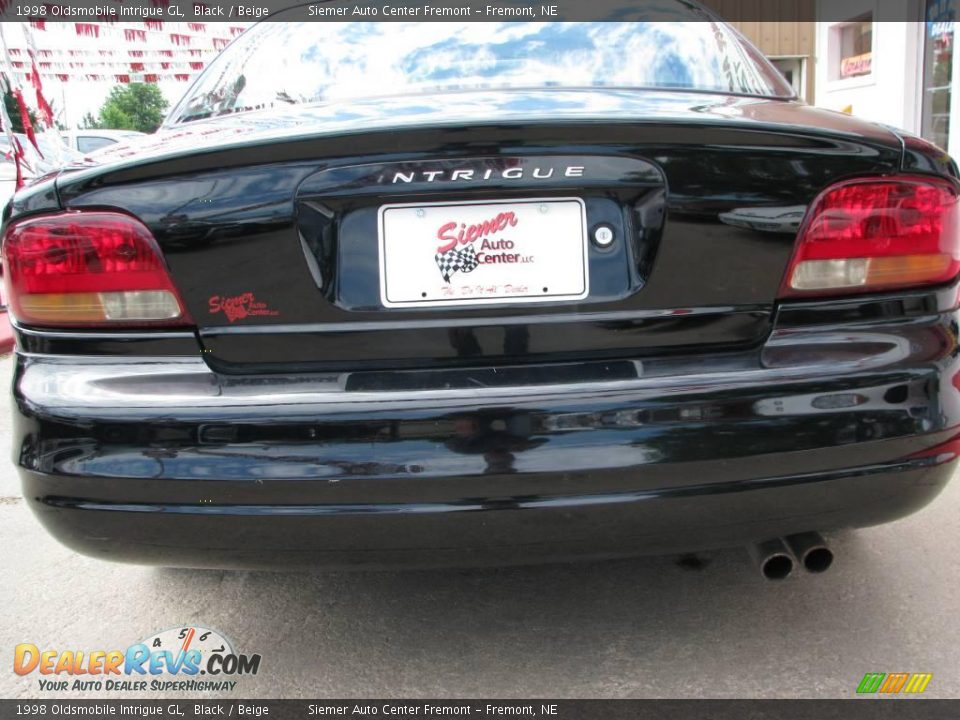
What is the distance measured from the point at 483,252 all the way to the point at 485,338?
0.16m

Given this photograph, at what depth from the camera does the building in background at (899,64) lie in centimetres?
847

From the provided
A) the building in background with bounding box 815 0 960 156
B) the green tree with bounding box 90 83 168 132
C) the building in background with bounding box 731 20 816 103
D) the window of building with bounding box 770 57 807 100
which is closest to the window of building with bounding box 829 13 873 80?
the building in background with bounding box 815 0 960 156

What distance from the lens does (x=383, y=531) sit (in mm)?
1480

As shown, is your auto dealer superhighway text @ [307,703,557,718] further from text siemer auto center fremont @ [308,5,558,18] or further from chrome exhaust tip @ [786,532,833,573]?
text siemer auto center fremont @ [308,5,558,18]

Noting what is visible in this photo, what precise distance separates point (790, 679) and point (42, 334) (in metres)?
1.72

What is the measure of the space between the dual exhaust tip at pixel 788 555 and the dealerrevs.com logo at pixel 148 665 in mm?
1195

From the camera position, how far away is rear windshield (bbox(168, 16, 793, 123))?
2213 mm

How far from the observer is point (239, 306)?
1519mm

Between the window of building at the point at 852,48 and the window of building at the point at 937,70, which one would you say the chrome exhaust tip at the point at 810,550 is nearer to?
the window of building at the point at 937,70

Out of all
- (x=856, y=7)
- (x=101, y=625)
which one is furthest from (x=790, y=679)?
(x=856, y=7)

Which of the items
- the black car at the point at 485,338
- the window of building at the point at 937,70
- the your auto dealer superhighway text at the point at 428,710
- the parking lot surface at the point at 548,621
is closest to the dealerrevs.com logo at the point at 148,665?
the parking lot surface at the point at 548,621

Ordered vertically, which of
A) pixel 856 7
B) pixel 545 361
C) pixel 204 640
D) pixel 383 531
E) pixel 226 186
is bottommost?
pixel 204 640

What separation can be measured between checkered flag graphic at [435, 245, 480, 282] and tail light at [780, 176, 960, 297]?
1.94 ft

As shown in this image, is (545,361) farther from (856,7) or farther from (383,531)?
(856,7)
